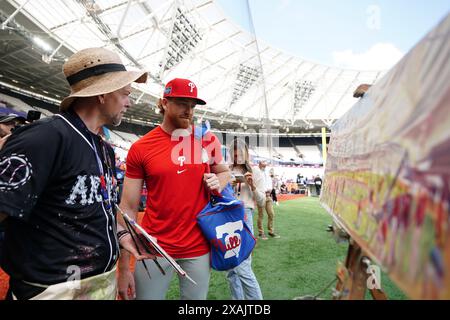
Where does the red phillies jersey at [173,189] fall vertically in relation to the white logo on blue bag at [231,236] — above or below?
above

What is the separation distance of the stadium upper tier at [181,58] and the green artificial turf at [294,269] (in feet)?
36.1

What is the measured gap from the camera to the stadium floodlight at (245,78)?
2631cm

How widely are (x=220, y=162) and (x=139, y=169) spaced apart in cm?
53

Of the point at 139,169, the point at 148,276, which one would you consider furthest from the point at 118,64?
the point at 148,276

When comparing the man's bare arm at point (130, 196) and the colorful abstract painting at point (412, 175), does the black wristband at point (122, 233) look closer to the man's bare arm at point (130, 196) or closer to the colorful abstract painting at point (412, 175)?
the man's bare arm at point (130, 196)

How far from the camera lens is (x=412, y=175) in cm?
62

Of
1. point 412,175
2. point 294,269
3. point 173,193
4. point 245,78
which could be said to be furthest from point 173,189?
point 245,78

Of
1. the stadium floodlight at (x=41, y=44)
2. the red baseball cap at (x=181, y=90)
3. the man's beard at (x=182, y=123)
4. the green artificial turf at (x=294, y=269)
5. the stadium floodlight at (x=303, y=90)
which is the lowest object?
the green artificial turf at (x=294, y=269)

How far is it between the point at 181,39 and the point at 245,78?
10733mm

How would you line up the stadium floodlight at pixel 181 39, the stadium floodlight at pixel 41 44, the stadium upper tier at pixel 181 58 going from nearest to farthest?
the stadium floodlight at pixel 41 44 < the stadium upper tier at pixel 181 58 < the stadium floodlight at pixel 181 39

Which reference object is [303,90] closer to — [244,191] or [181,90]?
[244,191]

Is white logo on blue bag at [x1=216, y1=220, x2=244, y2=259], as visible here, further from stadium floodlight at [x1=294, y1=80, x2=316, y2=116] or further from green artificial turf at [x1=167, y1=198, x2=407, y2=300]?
stadium floodlight at [x1=294, y1=80, x2=316, y2=116]

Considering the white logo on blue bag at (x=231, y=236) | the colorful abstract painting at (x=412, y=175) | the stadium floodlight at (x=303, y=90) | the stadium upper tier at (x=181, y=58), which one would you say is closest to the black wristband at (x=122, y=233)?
the white logo on blue bag at (x=231, y=236)

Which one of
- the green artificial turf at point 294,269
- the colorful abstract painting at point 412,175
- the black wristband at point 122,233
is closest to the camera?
the colorful abstract painting at point 412,175
